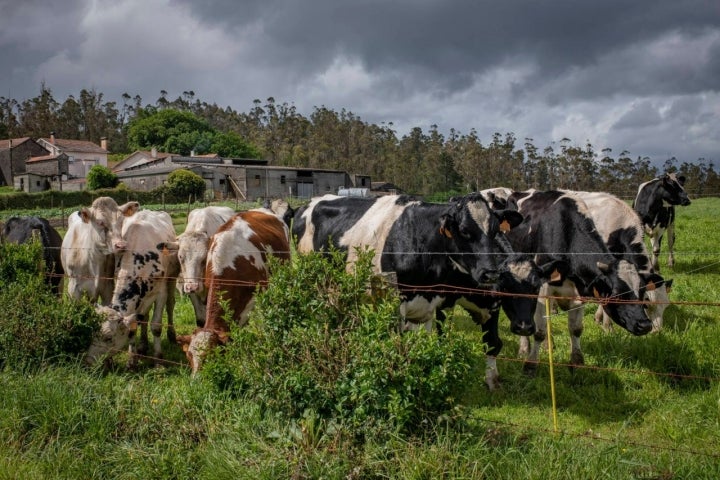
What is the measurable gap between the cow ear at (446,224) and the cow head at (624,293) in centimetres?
171

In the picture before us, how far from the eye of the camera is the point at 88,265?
25.5ft

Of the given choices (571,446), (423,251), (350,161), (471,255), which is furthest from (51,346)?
(350,161)

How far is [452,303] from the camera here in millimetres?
6500

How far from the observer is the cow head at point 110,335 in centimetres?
624

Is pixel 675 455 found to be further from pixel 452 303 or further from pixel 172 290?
pixel 172 290

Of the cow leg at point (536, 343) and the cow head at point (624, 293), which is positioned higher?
the cow head at point (624, 293)

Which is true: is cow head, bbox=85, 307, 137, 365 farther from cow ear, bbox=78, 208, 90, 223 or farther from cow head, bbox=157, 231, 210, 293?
cow ear, bbox=78, 208, 90, 223

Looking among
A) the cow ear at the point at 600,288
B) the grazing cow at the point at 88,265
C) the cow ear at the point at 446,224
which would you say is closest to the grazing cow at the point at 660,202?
the cow ear at the point at 600,288

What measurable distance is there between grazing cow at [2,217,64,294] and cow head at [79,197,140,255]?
1425mm

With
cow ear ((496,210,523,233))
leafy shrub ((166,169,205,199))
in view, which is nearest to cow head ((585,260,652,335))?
cow ear ((496,210,523,233))

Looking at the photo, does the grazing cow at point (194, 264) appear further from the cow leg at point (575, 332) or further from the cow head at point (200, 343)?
the cow leg at point (575, 332)

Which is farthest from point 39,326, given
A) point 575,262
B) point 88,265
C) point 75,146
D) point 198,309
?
point 75,146

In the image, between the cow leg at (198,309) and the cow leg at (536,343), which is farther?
the cow leg at (198,309)

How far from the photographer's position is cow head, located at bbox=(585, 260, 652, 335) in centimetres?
581
